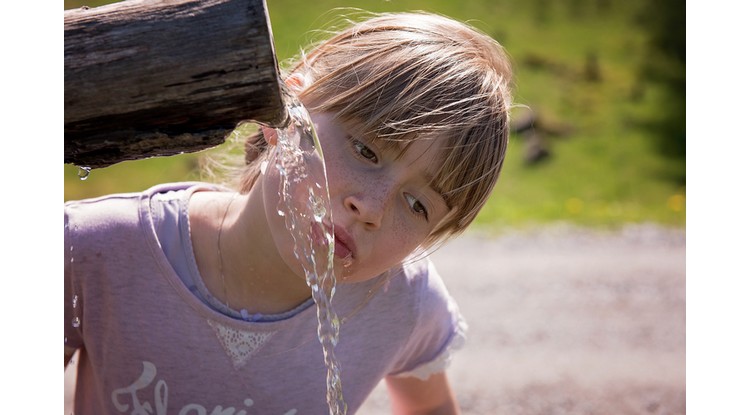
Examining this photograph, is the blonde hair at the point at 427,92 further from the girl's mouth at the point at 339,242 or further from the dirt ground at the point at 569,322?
the dirt ground at the point at 569,322

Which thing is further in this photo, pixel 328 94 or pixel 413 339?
pixel 413 339

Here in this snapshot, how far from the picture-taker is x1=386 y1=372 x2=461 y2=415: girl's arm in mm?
2418

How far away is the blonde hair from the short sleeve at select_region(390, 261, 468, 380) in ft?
1.00

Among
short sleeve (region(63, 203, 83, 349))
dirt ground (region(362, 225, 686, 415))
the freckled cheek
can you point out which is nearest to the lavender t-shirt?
short sleeve (region(63, 203, 83, 349))

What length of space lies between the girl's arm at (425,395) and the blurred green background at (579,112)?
4.36 meters

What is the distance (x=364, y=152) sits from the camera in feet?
5.91

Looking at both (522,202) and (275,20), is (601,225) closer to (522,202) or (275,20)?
(522,202)

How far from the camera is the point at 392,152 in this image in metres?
1.79

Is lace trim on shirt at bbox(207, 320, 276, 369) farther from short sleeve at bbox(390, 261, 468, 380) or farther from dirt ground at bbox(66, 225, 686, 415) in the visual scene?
dirt ground at bbox(66, 225, 686, 415)

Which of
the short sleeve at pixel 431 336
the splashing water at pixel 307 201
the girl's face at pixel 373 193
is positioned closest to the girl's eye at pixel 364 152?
the girl's face at pixel 373 193

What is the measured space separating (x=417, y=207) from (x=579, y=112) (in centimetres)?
729

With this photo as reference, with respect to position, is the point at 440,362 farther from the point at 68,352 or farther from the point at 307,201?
the point at 68,352

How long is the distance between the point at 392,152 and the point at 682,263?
4876 millimetres

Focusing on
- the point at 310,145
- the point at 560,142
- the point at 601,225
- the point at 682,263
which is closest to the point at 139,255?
the point at 310,145
